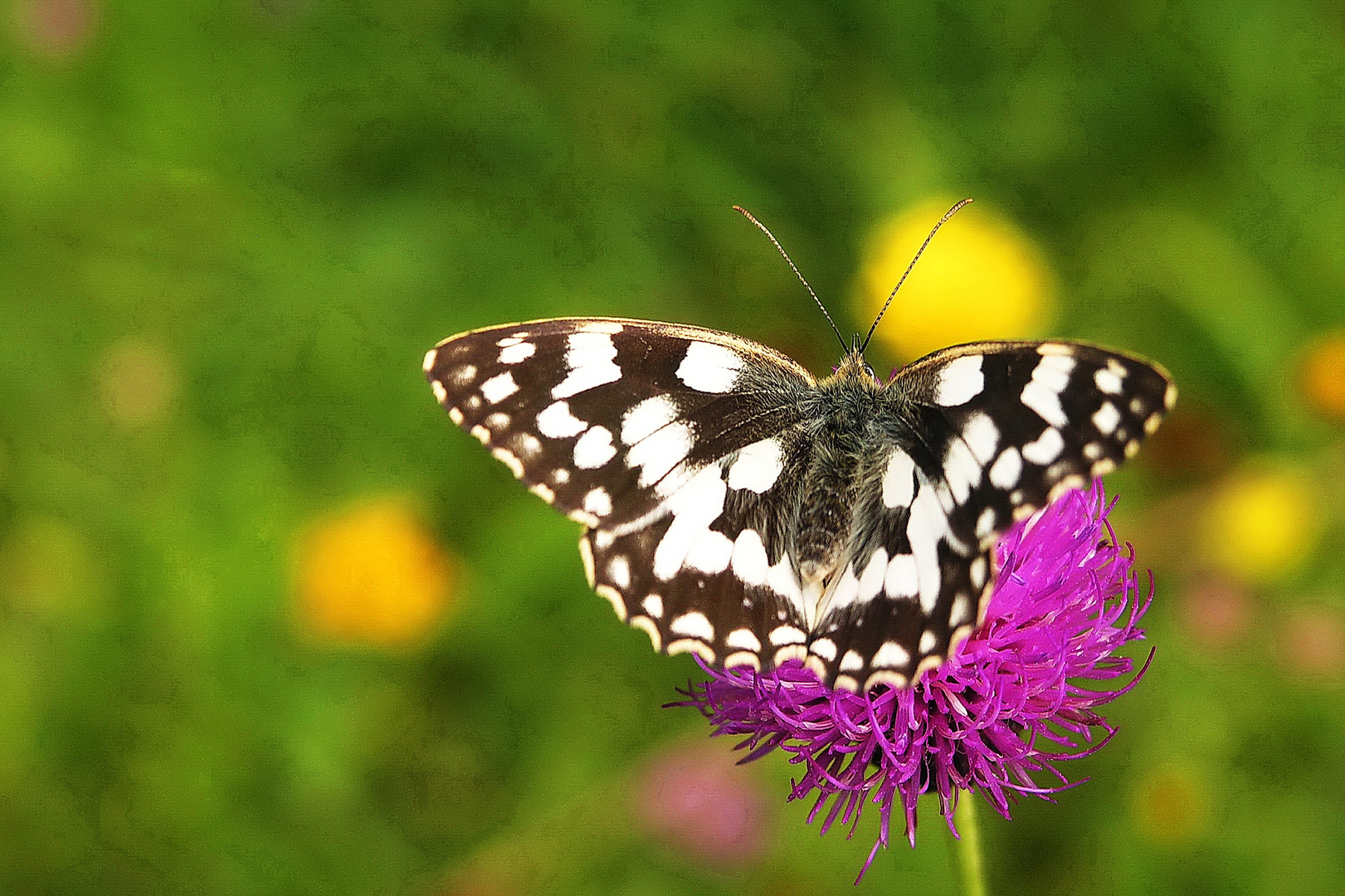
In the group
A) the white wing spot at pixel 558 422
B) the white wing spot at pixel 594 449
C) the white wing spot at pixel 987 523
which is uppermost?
the white wing spot at pixel 558 422

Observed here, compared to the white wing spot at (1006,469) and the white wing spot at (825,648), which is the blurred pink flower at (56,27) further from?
the white wing spot at (1006,469)

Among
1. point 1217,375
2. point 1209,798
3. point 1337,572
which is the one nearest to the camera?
point 1209,798

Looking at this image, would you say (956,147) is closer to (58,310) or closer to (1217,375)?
(1217,375)

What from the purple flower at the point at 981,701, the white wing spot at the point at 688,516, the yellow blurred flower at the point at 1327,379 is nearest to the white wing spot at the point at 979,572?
the purple flower at the point at 981,701

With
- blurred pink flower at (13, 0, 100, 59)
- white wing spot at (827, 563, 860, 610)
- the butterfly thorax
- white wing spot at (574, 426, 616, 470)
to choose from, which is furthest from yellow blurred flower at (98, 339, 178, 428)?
white wing spot at (827, 563, 860, 610)

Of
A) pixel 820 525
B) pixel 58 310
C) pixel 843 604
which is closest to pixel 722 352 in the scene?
pixel 820 525

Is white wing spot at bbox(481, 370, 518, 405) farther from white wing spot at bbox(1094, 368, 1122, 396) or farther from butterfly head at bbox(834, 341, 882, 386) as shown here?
white wing spot at bbox(1094, 368, 1122, 396)

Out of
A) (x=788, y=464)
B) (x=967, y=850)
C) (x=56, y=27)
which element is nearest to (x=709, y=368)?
(x=788, y=464)
